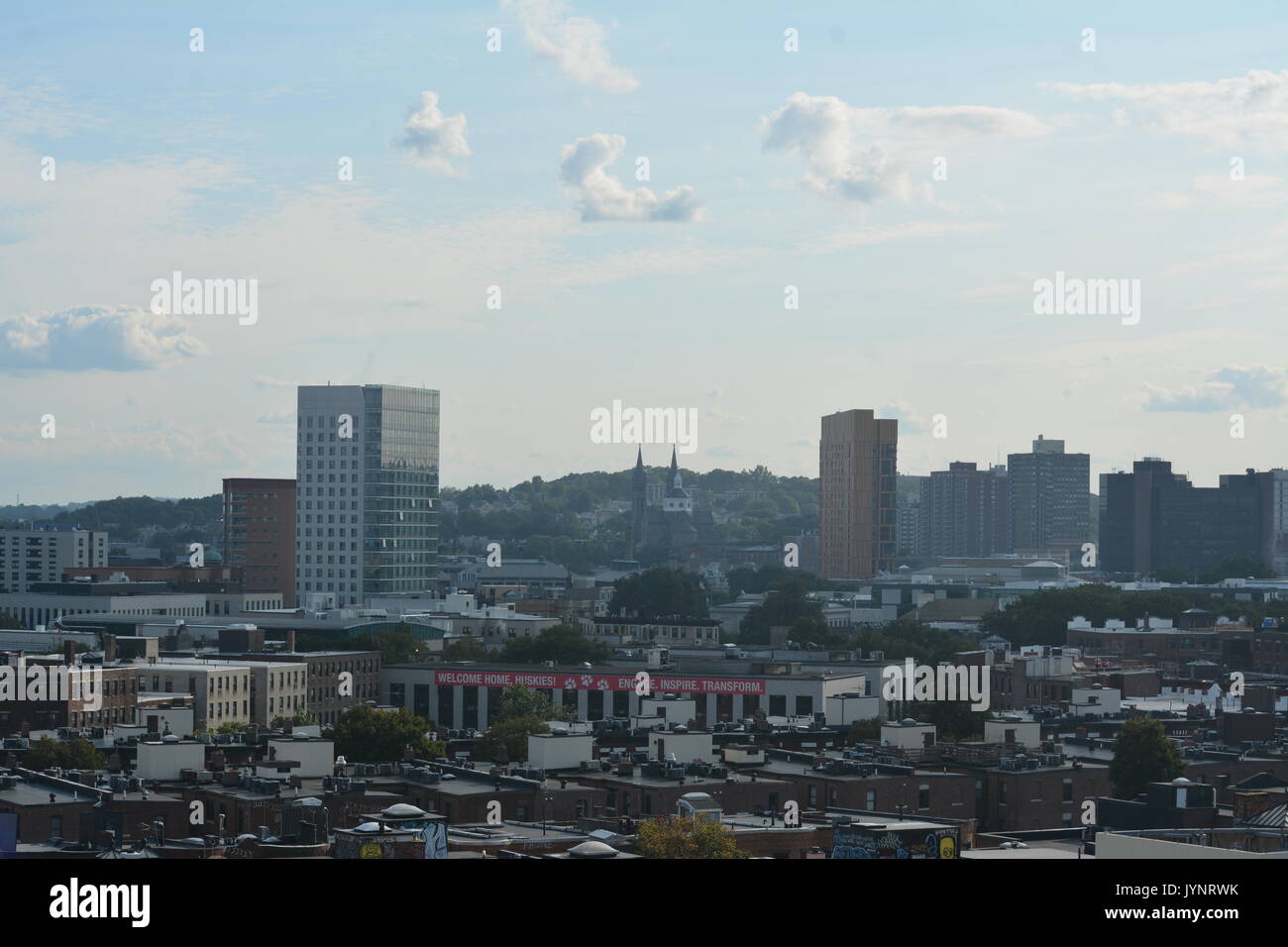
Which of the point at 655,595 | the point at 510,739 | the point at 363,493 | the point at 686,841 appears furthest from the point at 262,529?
the point at 686,841

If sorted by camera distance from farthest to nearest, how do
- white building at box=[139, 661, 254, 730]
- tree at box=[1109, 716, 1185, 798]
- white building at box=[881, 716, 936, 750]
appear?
white building at box=[139, 661, 254, 730] < white building at box=[881, 716, 936, 750] < tree at box=[1109, 716, 1185, 798]

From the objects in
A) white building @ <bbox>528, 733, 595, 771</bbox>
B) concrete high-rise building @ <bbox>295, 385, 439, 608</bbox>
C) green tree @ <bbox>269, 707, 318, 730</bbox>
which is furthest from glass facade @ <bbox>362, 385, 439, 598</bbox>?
white building @ <bbox>528, 733, 595, 771</bbox>

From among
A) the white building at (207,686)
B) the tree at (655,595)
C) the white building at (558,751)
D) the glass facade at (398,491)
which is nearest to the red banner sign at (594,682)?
the white building at (207,686)

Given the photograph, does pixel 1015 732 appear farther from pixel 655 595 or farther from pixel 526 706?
pixel 655 595

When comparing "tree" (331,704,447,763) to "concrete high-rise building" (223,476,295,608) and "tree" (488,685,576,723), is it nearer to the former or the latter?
"tree" (488,685,576,723)

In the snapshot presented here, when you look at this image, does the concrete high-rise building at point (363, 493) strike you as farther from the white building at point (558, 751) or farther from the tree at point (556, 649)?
the white building at point (558, 751)
